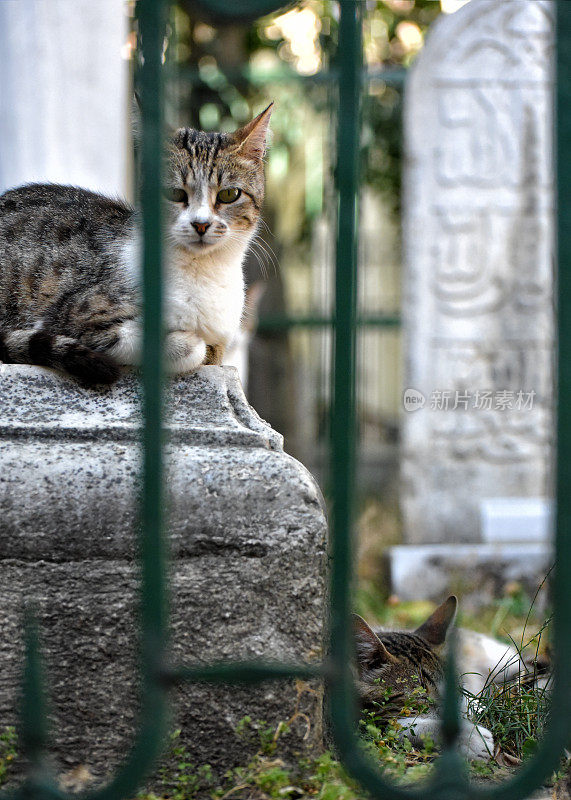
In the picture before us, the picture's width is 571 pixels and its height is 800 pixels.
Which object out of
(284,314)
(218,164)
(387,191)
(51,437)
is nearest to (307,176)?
(387,191)

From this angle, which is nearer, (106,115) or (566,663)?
(566,663)

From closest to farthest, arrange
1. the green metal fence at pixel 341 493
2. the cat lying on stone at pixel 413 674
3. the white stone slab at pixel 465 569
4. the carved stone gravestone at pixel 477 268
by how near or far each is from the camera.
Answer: the green metal fence at pixel 341 493
the cat lying on stone at pixel 413 674
the white stone slab at pixel 465 569
the carved stone gravestone at pixel 477 268

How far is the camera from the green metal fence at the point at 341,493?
1200 mm

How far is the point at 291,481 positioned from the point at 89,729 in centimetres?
57

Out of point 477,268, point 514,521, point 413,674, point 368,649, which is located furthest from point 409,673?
point 477,268

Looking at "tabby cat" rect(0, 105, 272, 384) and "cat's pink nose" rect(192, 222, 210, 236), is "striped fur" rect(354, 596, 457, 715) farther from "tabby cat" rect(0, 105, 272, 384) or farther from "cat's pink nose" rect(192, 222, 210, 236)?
"cat's pink nose" rect(192, 222, 210, 236)

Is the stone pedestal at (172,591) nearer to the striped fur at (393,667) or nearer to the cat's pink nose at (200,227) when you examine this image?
the striped fur at (393,667)

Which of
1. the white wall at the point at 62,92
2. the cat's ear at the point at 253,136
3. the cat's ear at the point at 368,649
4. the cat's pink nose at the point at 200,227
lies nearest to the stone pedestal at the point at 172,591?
the cat's ear at the point at 368,649

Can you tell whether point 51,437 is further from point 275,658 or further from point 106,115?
point 106,115

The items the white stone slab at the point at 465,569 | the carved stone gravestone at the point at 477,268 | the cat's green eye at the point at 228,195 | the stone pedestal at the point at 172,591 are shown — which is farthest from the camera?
the carved stone gravestone at the point at 477,268

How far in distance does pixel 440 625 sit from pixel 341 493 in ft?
5.08

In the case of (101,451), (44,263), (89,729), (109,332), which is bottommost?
(89,729)

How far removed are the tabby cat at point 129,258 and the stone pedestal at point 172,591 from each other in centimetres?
55

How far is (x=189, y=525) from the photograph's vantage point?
165 cm
